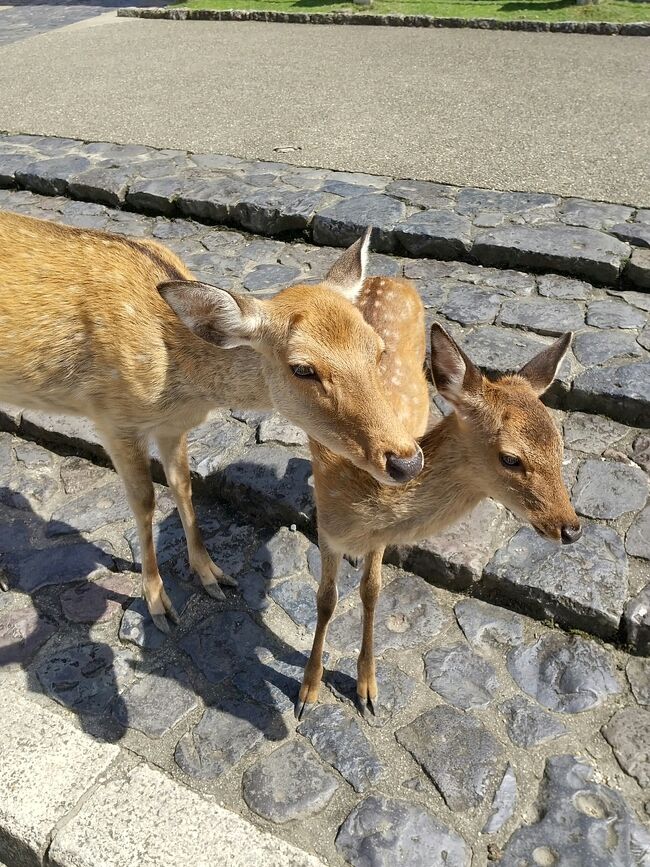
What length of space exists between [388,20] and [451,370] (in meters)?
13.7

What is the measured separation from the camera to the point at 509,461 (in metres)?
2.81

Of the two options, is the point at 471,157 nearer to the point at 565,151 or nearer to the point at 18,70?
the point at 565,151

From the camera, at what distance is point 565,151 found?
816 cm

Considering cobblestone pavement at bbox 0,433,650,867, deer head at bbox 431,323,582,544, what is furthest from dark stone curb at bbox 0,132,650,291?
deer head at bbox 431,323,582,544

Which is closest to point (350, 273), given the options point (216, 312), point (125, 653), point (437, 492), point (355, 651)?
point (216, 312)

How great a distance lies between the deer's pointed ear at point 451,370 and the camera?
290cm

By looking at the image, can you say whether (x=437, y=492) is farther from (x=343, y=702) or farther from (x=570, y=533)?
(x=343, y=702)

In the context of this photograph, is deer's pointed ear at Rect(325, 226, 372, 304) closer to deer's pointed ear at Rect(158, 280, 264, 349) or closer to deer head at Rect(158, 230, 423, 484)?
deer head at Rect(158, 230, 423, 484)

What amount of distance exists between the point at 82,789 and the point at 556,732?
6.75 ft

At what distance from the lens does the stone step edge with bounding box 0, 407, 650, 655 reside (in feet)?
12.0

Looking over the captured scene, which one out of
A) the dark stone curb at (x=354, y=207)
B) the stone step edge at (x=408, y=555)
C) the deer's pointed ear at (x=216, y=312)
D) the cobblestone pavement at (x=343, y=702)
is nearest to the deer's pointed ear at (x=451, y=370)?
the deer's pointed ear at (x=216, y=312)

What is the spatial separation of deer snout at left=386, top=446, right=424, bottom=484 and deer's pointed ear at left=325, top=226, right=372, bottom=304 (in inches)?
47.4

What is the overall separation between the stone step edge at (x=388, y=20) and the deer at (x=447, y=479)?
11784mm

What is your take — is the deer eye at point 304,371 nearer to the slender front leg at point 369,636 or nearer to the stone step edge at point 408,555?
the slender front leg at point 369,636
